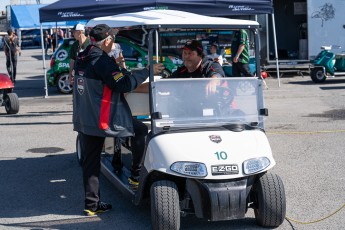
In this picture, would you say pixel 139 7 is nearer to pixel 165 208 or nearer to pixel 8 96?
pixel 8 96

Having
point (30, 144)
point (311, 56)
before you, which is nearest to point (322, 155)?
point (30, 144)

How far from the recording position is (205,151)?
5.84 meters

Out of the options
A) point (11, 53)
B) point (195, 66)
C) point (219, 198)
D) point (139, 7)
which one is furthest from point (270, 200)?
point (11, 53)

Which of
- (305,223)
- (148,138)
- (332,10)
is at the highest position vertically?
(332,10)

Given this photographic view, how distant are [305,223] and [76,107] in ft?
7.95

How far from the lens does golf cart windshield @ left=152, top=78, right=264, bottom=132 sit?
A: 620 centimetres

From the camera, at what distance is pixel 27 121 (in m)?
12.9

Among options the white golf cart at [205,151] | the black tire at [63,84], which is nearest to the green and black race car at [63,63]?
the black tire at [63,84]

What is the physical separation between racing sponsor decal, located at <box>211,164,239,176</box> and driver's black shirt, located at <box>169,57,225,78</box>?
1.17 metres

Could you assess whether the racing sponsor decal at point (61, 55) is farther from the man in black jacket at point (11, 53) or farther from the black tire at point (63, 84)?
the man in black jacket at point (11, 53)

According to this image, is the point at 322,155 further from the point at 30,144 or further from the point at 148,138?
the point at 30,144

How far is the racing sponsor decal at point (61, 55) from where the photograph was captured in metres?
17.3

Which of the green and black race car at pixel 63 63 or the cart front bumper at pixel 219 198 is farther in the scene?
the green and black race car at pixel 63 63

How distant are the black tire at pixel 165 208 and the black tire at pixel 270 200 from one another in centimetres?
73
